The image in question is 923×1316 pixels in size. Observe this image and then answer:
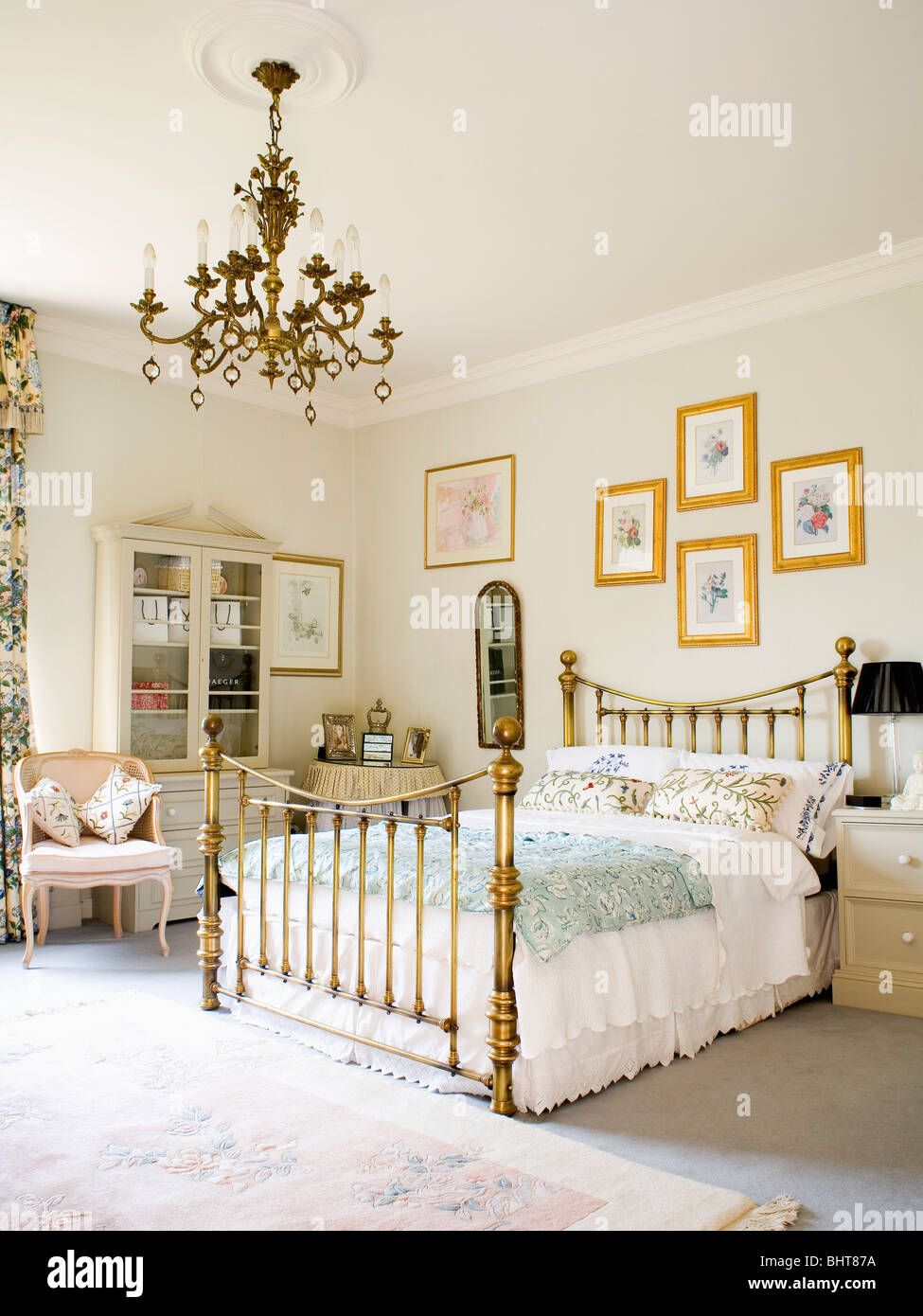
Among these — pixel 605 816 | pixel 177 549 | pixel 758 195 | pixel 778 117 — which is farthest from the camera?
pixel 177 549

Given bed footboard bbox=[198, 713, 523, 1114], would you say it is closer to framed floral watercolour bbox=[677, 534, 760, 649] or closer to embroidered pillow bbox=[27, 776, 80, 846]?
embroidered pillow bbox=[27, 776, 80, 846]

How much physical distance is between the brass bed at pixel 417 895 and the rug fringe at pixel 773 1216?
0.76 meters

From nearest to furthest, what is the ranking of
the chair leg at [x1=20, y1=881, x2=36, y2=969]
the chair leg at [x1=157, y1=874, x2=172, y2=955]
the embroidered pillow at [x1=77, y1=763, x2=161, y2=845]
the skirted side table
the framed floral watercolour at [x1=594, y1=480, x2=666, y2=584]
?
the chair leg at [x1=20, y1=881, x2=36, y2=969] < the chair leg at [x1=157, y1=874, x2=172, y2=955] < the embroidered pillow at [x1=77, y1=763, x2=161, y2=845] < the framed floral watercolour at [x1=594, y1=480, x2=666, y2=584] < the skirted side table

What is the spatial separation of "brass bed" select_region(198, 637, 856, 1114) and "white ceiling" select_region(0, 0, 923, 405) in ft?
5.95

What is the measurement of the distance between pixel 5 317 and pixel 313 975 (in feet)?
11.6

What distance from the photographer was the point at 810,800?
163 inches

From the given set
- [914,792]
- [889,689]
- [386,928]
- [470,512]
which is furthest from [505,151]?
[914,792]

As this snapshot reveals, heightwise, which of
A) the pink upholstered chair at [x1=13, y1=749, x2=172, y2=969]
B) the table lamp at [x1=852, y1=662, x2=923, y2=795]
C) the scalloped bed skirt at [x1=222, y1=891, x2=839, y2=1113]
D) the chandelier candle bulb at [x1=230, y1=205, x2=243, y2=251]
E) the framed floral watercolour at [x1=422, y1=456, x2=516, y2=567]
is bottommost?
the scalloped bed skirt at [x1=222, y1=891, x2=839, y2=1113]

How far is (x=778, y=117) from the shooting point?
132 inches

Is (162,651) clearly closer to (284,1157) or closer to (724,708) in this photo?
(724,708)

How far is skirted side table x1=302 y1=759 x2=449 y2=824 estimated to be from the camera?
5.77 m

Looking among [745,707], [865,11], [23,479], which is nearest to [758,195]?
[865,11]

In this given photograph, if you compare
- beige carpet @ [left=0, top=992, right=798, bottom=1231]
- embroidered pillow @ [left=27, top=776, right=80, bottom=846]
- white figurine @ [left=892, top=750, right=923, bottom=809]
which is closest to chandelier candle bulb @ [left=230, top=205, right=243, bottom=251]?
beige carpet @ [left=0, top=992, right=798, bottom=1231]

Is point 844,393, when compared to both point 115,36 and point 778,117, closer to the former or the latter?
point 778,117
